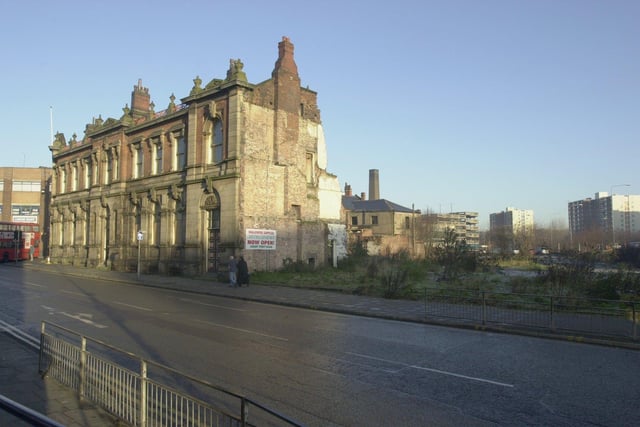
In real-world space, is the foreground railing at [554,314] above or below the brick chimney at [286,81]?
below

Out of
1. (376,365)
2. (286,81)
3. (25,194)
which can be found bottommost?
(376,365)

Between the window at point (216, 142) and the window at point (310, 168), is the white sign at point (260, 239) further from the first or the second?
the window at point (310, 168)

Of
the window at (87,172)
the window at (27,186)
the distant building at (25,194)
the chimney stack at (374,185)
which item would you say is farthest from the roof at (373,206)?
the window at (27,186)

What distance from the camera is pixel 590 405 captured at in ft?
22.3

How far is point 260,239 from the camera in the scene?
29.8 metres

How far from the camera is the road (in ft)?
21.3

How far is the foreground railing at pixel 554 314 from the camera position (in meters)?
12.3

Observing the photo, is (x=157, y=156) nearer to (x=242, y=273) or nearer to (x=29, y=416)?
(x=242, y=273)

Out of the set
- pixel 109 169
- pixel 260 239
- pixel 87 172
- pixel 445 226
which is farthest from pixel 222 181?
pixel 445 226

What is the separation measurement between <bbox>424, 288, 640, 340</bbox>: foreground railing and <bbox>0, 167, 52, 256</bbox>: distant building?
70974 millimetres

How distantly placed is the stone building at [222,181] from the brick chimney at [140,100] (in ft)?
7.04

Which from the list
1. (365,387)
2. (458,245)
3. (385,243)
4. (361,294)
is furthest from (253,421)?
(385,243)

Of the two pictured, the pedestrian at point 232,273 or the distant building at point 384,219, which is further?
the distant building at point 384,219

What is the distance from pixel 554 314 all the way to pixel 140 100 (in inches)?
1604
